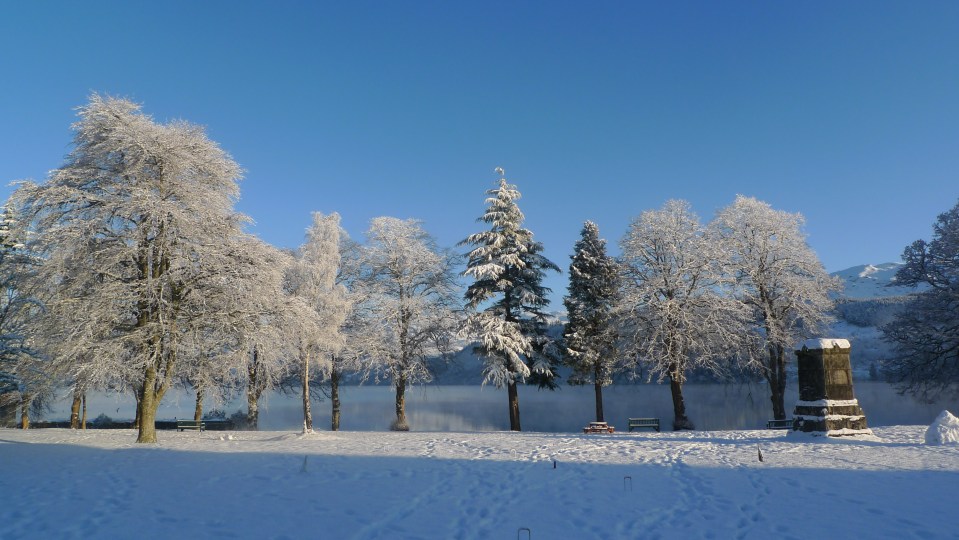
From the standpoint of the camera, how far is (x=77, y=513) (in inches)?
301

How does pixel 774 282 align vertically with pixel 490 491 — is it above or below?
above

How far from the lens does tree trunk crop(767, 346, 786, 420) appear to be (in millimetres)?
26200

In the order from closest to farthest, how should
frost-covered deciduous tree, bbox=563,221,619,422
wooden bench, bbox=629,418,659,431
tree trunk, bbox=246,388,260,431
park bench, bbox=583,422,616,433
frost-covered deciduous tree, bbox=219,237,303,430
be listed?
frost-covered deciduous tree, bbox=219,237,303,430 → park bench, bbox=583,422,616,433 → wooden bench, bbox=629,418,659,431 → frost-covered deciduous tree, bbox=563,221,619,422 → tree trunk, bbox=246,388,260,431

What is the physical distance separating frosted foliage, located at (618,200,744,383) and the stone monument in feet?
27.2

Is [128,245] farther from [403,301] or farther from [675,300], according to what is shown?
[675,300]

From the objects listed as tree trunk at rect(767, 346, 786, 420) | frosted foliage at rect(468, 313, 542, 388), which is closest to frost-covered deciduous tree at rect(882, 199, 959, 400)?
tree trunk at rect(767, 346, 786, 420)

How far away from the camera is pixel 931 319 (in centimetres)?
2594

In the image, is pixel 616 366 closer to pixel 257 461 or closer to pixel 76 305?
pixel 257 461

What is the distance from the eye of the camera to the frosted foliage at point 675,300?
25312 mm

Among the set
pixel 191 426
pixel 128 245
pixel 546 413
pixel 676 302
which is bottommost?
pixel 546 413

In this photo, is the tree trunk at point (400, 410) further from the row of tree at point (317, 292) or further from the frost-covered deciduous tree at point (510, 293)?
the frost-covered deciduous tree at point (510, 293)

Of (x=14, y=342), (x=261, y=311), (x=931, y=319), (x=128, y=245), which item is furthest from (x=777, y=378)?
(x=14, y=342)

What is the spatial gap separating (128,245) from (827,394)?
2338 cm

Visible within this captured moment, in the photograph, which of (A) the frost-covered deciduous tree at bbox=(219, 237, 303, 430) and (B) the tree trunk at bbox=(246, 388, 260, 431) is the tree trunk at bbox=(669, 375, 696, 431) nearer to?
(A) the frost-covered deciduous tree at bbox=(219, 237, 303, 430)
